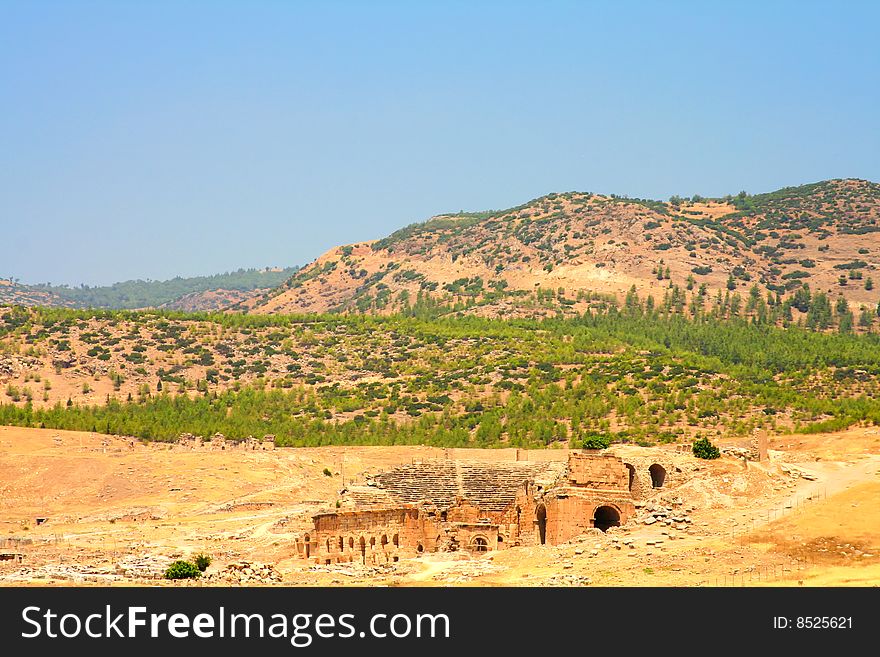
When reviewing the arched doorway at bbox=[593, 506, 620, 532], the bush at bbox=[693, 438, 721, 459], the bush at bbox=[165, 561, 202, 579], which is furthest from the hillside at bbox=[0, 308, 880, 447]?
the bush at bbox=[165, 561, 202, 579]

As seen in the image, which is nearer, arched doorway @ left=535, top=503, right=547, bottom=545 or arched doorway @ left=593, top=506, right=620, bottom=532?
arched doorway @ left=593, top=506, right=620, bottom=532

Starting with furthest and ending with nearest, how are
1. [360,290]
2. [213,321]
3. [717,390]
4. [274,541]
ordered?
1. [360,290]
2. [213,321]
3. [717,390]
4. [274,541]

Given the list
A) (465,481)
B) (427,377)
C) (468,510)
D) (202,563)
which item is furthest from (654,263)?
(202,563)

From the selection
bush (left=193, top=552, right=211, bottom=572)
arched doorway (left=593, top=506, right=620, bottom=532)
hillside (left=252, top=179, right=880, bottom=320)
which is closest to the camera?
bush (left=193, top=552, right=211, bottom=572)

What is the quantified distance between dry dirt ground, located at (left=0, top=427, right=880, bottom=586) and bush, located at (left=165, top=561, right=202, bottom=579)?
25.1 inches

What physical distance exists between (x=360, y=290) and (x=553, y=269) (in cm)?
3164

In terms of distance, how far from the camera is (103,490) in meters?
84.8

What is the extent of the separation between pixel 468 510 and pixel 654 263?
116314 millimetres

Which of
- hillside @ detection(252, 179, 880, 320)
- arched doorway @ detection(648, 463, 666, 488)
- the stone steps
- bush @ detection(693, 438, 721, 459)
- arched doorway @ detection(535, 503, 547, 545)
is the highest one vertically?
hillside @ detection(252, 179, 880, 320)

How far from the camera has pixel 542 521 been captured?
59.8 metres

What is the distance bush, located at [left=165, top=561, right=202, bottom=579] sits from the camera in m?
48.0

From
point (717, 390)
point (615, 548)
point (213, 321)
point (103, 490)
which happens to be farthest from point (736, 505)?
point (213, 321)

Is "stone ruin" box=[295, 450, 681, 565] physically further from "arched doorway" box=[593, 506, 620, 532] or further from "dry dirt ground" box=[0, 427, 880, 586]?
"dry dirt ground" box=[0, 427, 880, 586]

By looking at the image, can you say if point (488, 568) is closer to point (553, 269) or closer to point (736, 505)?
point (736, 505)
